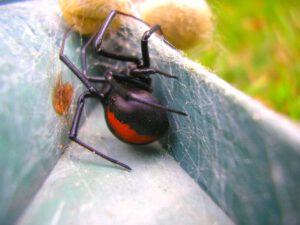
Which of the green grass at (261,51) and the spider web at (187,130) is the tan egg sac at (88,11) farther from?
the green grass at (261,51)

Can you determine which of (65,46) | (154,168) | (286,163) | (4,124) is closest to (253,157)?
(286,163)

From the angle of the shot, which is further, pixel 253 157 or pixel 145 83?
pixel 145 83

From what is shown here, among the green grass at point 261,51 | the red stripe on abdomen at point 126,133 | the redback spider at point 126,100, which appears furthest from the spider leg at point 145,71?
the green grass at point 261,51

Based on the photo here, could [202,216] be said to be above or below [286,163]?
below

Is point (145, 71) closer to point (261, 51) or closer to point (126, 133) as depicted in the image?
point (126, 133)

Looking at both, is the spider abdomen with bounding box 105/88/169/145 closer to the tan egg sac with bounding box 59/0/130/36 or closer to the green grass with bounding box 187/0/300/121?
the tan egg sac with bounding box 59/0/130/36

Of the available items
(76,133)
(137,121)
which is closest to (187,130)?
(137,121)

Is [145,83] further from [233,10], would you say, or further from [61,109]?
[233,10]
